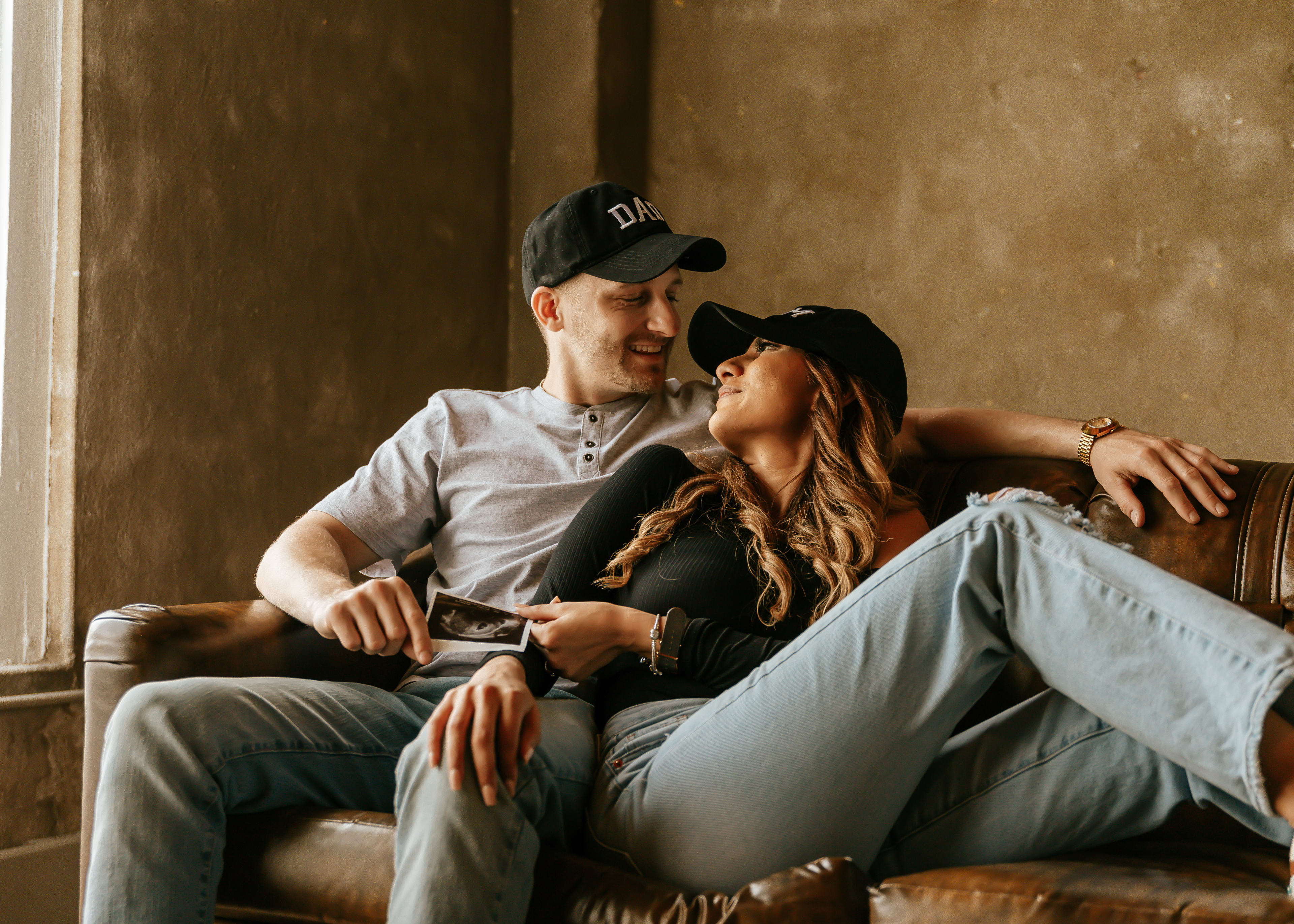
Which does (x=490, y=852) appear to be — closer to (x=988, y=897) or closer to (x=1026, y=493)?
(x=988, y=897)

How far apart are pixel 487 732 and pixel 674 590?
0.47 meters

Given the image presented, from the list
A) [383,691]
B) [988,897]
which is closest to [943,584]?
[988,897]

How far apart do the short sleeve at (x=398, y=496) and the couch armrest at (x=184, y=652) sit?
240mm

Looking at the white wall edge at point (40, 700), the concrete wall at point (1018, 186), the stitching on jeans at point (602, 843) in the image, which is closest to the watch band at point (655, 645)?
the stitching on jeans at point (602, 843)

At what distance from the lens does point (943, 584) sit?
1097mm

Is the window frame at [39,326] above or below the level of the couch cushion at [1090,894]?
above

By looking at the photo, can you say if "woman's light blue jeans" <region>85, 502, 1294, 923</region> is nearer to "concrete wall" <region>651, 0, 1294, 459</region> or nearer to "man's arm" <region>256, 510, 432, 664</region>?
"man's arm" <region>256, 510, 432, 664</region>

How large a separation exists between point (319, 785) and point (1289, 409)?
7.40ft

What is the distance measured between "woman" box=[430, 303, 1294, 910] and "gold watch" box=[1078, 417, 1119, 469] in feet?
Answer: 1.68

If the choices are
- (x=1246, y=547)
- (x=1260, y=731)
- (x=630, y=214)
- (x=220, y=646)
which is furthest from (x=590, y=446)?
(x=1260, y=731)

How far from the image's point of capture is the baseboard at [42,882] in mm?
2037

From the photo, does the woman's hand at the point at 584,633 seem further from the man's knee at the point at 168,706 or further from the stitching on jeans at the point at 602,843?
the man's knee at the point at 168,706

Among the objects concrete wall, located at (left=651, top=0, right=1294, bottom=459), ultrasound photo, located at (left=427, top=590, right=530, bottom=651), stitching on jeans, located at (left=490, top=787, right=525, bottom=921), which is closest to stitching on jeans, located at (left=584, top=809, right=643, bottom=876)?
stitching on jeans, located at (left=490, top=787, right=525, bottom=921)

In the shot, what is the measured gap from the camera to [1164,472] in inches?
61.4
